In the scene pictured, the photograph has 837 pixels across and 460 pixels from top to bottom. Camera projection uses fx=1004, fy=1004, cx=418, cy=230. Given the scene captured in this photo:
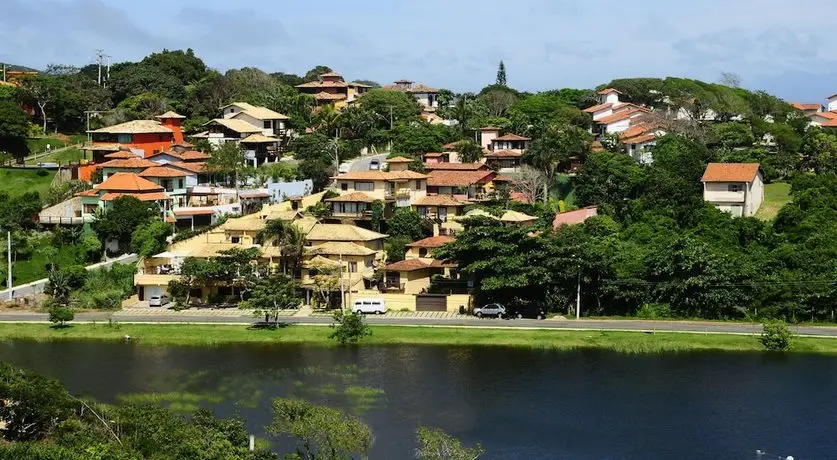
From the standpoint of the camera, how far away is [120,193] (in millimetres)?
68312

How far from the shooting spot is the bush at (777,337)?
47938mm

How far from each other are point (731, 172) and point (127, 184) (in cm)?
4093

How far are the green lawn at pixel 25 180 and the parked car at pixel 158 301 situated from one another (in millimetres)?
20536

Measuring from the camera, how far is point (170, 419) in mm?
31844

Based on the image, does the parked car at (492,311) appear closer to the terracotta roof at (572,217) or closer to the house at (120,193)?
the terracotta roof at (572,217)

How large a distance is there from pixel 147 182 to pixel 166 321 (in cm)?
1802

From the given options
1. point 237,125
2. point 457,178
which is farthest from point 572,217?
point 237,125

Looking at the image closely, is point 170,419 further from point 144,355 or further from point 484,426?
point 144,355

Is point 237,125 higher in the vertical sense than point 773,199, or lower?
higher

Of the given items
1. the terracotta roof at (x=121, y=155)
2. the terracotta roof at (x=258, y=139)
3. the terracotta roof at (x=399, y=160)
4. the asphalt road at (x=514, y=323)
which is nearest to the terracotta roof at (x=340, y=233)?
the asphalt road at (x=514, y=323)

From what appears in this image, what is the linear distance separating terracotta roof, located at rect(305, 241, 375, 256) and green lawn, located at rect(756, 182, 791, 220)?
26654 mm

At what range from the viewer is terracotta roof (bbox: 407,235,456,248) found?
61.4 meters

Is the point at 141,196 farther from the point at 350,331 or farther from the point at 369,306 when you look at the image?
the point at 350,331

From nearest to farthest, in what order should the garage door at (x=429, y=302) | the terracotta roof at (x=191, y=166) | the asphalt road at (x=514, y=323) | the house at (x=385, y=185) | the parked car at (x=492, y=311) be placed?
the asphalt road at (x=514, y=323), the parked car at (x=492, y=311), the garage door at (x=429, y=302), the house at (x=385, y=185), the terracotta roof at (x=191, y=166)
